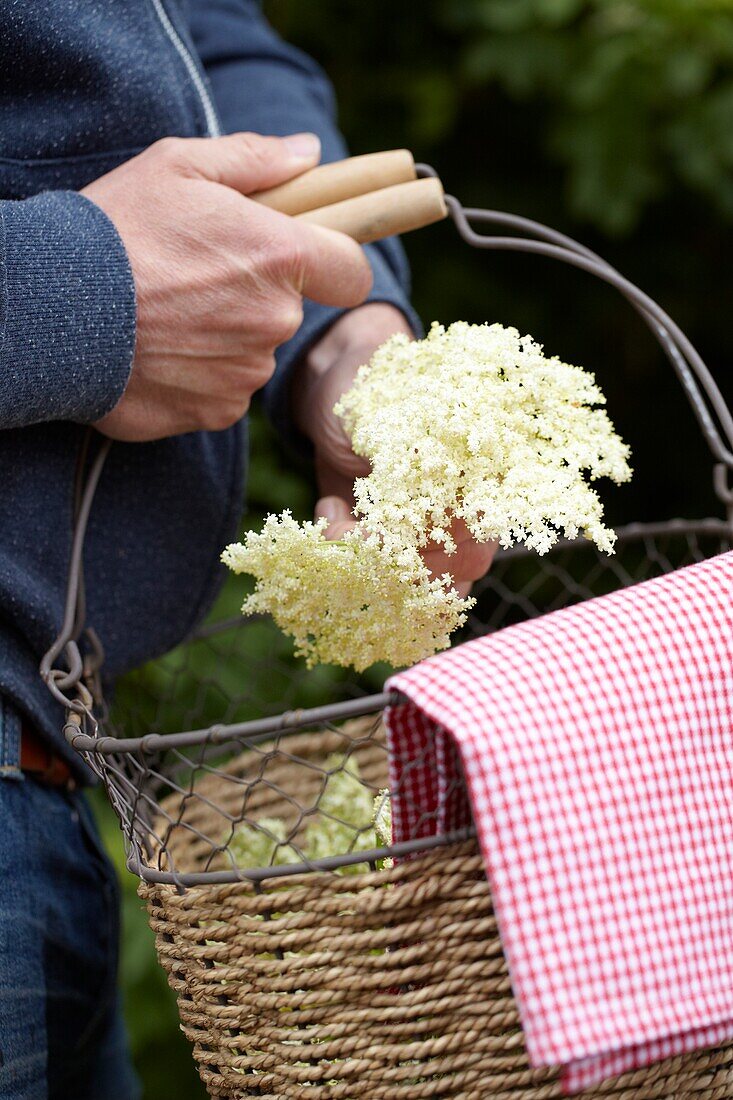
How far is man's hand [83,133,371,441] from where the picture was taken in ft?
2.17

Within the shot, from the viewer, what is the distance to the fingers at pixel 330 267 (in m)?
0.69

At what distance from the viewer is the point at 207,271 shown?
669 millimetres

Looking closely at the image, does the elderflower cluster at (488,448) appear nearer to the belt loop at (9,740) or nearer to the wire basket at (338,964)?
the wire basket at (338,964)

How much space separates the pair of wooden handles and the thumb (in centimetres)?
1

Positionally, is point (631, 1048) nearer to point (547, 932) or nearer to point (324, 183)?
point (547, 932)

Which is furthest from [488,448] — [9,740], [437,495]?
[9,740]

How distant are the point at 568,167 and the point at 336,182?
134 cm

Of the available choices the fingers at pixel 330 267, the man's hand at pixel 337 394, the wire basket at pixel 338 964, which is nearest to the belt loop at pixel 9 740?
the wire basket at pixel 338 964

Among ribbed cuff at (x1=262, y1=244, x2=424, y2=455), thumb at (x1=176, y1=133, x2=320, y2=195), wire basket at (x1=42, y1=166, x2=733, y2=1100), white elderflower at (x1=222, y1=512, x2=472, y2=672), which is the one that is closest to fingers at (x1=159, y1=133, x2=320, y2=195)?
thumb at (x1=176, y1=133, x2=320, y2=195)

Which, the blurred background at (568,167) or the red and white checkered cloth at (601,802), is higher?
the red and white checkered cloth at (601,802)

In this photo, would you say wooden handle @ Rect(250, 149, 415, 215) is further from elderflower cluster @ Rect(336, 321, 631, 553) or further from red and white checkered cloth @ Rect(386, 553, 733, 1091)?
Result: red and white checkered cloth @ Rect(386, 553, 733, 1091)

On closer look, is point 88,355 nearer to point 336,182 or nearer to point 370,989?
point 336,182

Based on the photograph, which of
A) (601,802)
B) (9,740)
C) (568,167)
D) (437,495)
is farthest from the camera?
(568,167)

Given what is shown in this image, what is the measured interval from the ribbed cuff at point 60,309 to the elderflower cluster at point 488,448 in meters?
0.16
